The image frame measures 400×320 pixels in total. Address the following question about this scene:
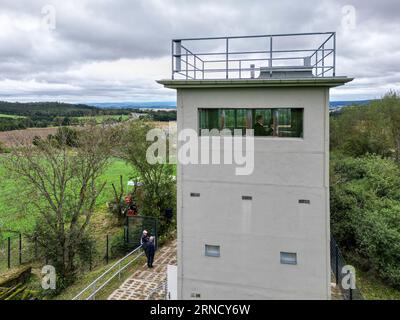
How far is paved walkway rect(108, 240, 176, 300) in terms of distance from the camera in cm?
1215

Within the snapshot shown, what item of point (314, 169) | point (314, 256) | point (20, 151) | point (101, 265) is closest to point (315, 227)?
point (314, 256)

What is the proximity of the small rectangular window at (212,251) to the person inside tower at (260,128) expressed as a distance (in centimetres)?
353

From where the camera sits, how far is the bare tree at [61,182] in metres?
15.8

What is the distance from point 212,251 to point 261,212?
189 centimetres

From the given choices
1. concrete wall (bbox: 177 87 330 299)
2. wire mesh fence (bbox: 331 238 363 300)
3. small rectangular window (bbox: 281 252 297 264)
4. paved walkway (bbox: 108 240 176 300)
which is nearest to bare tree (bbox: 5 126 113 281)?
paved walkway (bbox: 108 240 176 300)

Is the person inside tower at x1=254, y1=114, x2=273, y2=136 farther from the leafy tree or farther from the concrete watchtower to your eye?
the leafy tree

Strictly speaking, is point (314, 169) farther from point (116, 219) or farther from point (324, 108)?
point (116, 219)

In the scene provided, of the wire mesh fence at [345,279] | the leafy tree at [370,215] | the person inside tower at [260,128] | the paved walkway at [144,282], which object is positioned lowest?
the paved walkway at [144,282]

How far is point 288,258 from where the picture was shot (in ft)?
31.3

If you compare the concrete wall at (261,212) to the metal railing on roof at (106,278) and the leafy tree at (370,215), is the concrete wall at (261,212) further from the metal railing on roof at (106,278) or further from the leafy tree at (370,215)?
the leafy tree at (370,215)

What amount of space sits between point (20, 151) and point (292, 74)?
505 inches

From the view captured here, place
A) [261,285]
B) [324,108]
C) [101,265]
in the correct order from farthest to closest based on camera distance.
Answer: [101,265] < [261,285] < [324,108]

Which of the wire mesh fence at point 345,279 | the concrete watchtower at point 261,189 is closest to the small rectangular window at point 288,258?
the concrete watchtower at point 261,189

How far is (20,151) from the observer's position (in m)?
15.9
